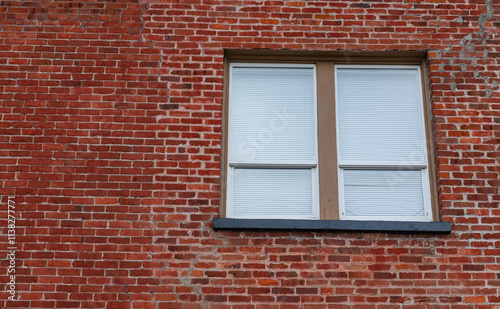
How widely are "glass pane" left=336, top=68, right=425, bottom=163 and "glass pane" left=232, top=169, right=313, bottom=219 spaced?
0.55 meters

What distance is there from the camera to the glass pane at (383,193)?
5402mm

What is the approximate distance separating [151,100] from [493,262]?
3.70 metres

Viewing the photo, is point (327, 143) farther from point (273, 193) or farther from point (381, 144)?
point (273, 193)

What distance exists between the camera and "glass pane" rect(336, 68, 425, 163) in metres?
5.59

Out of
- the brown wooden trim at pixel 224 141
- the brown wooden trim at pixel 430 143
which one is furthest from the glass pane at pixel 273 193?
the brown wooden trim at pixel 430 143

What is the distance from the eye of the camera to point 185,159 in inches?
210

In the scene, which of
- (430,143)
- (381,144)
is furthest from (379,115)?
(430,143)

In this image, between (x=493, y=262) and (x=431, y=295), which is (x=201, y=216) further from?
(x=493, y=262)

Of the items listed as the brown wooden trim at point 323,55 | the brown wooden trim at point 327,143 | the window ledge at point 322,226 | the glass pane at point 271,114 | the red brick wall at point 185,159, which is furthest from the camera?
the brown wooden trim at point 323,55

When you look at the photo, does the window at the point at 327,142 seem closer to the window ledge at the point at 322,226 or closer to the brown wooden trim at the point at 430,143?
the brown wooden trim at the point at 430,143

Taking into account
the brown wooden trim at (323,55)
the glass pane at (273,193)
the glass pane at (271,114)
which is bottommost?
the glass pane at (273,193)

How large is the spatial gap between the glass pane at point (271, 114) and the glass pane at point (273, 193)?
168mm

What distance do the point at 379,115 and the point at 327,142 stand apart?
27.3 inches

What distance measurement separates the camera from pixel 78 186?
5.23 m
